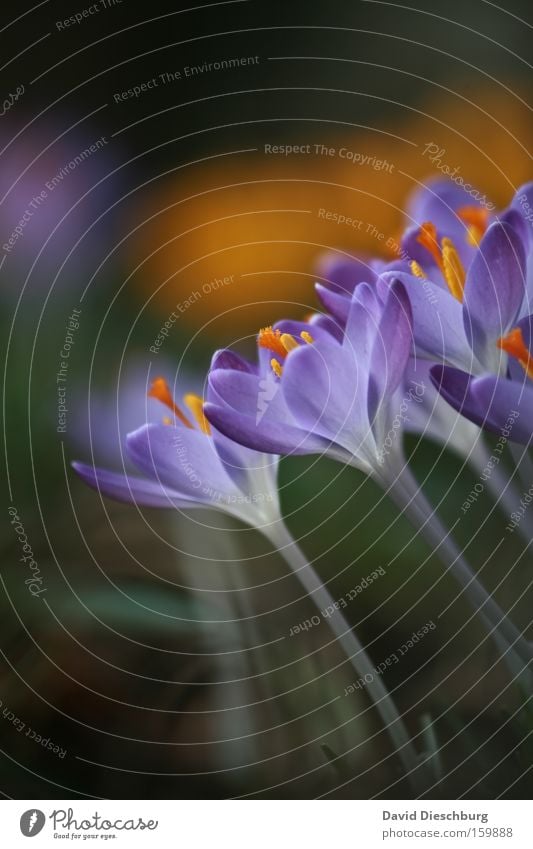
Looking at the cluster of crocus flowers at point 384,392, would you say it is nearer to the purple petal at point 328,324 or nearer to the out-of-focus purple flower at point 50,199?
the purple petal at point 328,324

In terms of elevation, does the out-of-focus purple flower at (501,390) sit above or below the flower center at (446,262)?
below

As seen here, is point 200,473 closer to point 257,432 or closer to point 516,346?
point 257,432

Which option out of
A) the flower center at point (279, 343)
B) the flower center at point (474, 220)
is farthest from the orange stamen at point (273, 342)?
the flower center at point (474, 220)

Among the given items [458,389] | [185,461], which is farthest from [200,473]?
[458,389]

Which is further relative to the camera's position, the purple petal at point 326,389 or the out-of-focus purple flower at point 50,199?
the out-of-focus purple flower at point 50,199

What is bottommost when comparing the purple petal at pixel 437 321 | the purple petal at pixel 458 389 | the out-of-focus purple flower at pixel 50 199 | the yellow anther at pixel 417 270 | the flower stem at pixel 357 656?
the flower stem at pixel 357 656

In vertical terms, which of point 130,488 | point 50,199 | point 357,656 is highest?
point 50,199

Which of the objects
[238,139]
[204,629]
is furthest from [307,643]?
[238,139]
